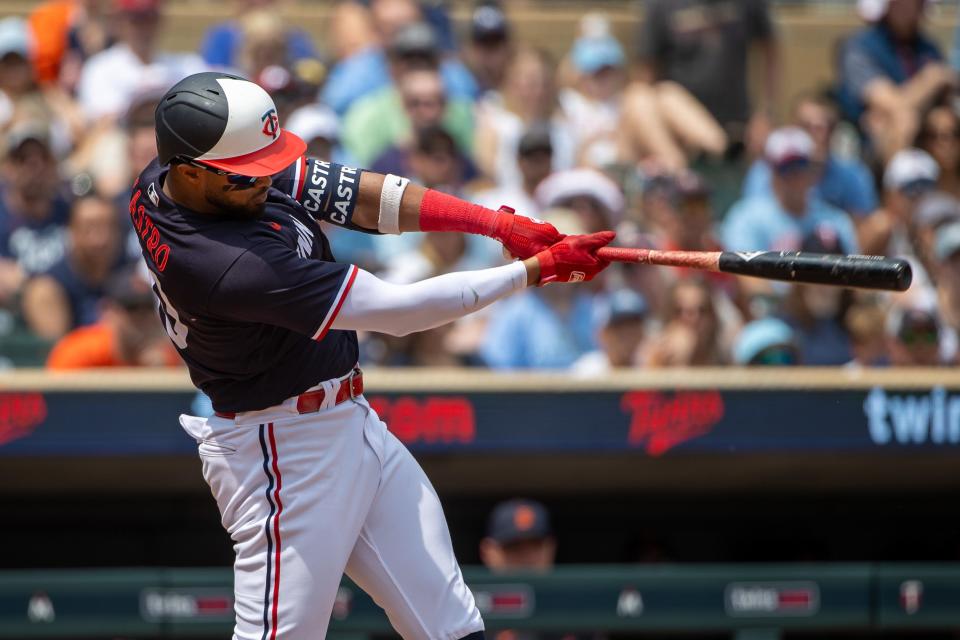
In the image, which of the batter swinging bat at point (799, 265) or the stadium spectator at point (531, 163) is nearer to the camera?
the batter swinging bat at point (799, 265)

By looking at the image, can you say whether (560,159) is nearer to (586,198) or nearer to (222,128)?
(586,198)

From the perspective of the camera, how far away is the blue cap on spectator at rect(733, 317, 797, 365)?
211 inches

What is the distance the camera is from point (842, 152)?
722 cm

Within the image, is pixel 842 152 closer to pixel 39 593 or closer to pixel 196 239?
pixel 39 593

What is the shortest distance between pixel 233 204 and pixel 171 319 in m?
0.33

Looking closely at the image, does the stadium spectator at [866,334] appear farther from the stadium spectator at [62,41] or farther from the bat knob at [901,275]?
the stadium spectator at [62,41]

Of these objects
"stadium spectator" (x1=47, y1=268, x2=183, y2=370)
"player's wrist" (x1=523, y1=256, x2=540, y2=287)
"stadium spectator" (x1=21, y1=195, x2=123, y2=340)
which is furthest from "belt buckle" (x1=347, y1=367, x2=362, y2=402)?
"stadium spectator" (x1=21, y1=195, x2=123, y2=340)

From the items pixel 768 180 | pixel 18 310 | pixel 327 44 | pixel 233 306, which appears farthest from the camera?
pixel 327 44

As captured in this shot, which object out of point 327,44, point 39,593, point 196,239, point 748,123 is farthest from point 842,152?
point 196,239

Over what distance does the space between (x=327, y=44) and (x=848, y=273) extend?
5133mm

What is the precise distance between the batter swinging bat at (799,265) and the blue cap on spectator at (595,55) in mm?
3947

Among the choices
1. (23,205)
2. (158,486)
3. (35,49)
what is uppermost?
(35,49)

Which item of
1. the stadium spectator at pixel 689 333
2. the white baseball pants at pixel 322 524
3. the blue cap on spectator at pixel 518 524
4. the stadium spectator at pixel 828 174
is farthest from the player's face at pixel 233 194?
the stadium spectator at pixel 828 174

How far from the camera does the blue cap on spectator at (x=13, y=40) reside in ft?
21.1
